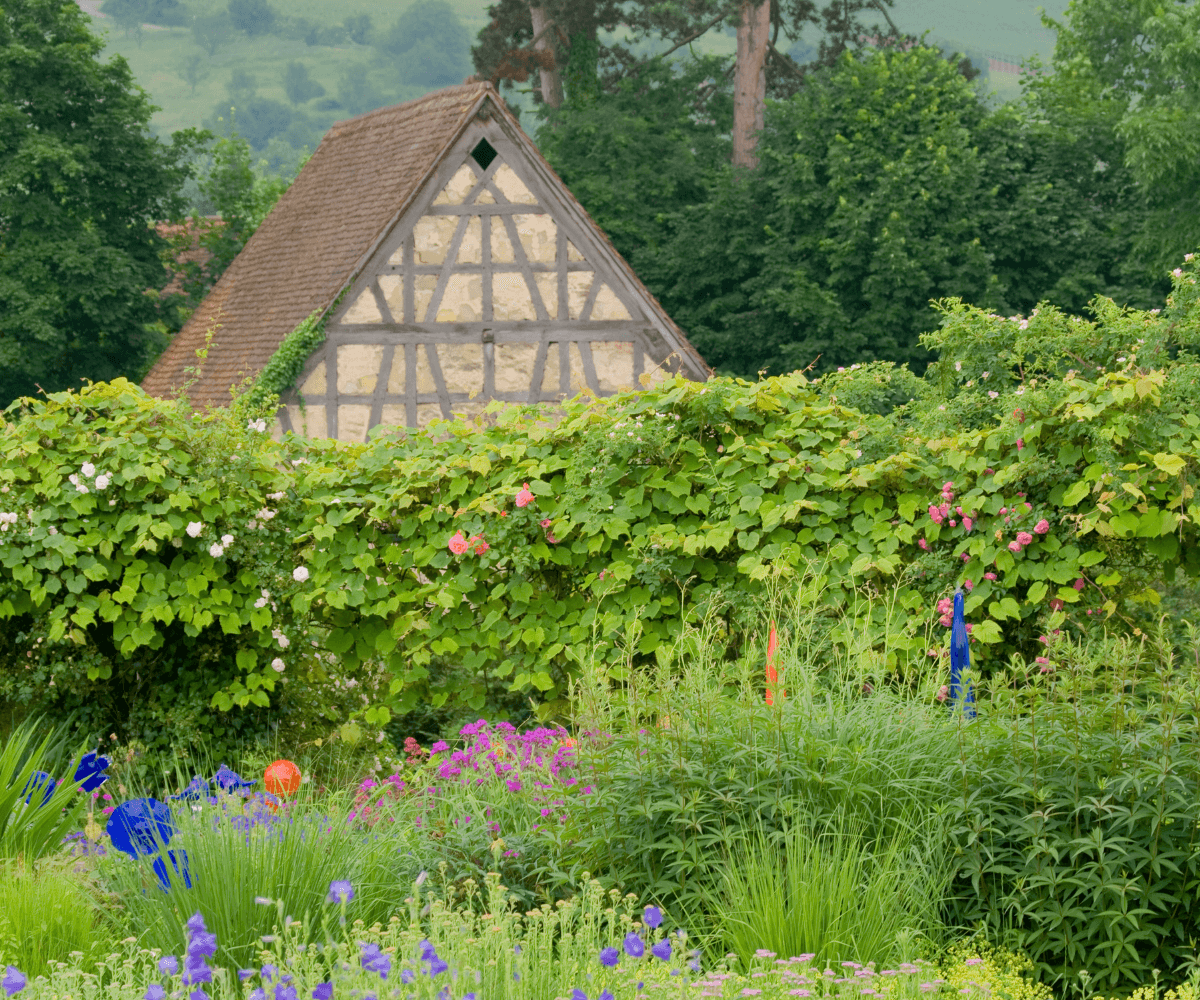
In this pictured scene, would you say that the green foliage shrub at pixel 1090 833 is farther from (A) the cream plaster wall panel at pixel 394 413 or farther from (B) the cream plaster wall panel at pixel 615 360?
(A) the cream plaster wall panel at pixel 394 413

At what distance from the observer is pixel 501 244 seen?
13938 mm

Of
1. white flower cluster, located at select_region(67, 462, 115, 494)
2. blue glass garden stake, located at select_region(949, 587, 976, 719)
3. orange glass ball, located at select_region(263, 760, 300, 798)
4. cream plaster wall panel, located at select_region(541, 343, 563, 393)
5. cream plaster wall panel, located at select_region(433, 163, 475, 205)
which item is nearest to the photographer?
blue glass garden stake, located at select_region(949, 587, 976, 719)

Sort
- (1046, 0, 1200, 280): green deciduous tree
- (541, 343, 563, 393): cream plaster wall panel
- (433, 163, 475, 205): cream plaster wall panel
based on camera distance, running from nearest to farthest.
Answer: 1. (433, 163, 475, 205): cream plaster wall panel
2. (541, 343, 563, 393): cream plaster wall panel
3. (1046, 0, 1200, 280): green deciduous tree

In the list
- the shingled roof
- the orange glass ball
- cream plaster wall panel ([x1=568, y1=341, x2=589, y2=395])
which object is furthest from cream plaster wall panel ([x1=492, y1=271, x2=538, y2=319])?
the orange glass ball

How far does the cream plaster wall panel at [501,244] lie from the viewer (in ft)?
45.5

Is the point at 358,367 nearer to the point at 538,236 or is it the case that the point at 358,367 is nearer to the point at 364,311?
the point at 364,311

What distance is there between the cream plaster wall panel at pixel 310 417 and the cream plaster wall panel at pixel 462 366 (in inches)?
57.3

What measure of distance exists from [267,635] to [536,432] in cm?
161

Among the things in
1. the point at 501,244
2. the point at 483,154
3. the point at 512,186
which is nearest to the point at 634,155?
the point at 483,154

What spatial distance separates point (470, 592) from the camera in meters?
5.85

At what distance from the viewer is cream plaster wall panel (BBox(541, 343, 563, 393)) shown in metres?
14.1

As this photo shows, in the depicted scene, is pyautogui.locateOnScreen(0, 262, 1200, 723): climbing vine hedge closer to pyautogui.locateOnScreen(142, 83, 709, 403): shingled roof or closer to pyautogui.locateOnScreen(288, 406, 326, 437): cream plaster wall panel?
pyautogui.locateOnScreen(142, 83, 709, 403): shingled roof

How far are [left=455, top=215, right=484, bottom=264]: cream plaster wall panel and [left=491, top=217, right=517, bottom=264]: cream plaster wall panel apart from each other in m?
0.14

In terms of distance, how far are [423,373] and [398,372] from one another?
0.28m
